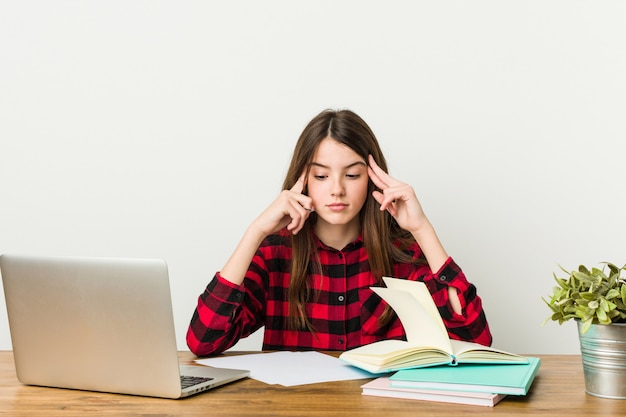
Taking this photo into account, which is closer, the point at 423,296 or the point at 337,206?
the point at 423,296

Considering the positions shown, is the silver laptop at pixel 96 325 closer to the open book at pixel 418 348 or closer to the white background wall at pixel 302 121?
the open book at pixel 418 348

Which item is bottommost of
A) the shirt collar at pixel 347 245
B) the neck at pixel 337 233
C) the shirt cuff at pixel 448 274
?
the shirt cuff at pixel 448 274

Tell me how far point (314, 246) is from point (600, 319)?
44.5 inches

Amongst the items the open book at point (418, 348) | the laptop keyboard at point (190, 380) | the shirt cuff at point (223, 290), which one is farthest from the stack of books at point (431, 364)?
→ the shirt cuff at point (223, 290)

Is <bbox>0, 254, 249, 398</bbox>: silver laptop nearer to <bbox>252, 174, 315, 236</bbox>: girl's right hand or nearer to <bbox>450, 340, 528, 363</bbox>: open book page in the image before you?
<bbox>450, 340, 528, 363</bbox>: open book page

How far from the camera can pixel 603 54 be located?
8.94ft

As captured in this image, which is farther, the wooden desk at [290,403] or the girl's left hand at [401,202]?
the girl's left hand at [401,202]

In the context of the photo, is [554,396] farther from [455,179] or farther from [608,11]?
[608,11]

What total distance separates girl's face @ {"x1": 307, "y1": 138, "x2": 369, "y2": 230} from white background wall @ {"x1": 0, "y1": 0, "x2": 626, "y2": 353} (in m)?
0.69

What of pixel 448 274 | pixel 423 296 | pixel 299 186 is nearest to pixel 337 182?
pixel 299 186

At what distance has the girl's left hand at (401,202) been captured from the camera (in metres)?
1.98

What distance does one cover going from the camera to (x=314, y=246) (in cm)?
225

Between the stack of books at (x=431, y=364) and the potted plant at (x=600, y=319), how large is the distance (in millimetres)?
119

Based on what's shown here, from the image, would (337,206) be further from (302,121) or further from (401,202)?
(302,121)
